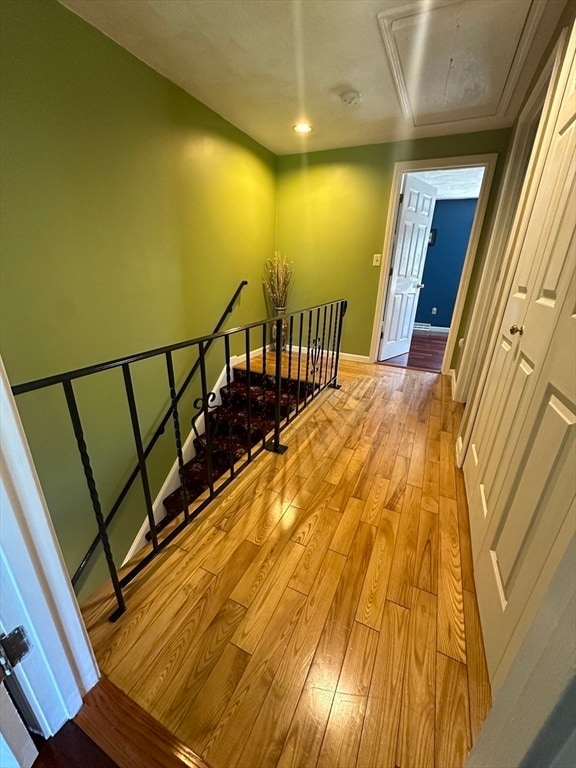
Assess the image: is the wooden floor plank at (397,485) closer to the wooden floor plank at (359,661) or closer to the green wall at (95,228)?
the wooden floor plank at (359,661)

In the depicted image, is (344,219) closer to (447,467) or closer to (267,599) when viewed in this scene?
(447,467)

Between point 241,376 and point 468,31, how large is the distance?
9.46ft

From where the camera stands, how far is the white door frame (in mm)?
2756

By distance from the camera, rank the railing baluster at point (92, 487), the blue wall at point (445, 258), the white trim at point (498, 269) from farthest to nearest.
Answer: the blue wall at point (445, 258) → the white trim at point (498, 269) → the railing baluster at point (92, 487)

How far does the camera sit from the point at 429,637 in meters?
0.99

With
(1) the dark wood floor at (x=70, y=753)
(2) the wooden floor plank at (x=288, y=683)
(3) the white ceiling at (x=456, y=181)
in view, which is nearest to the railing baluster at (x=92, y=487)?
(1) the dark wood floor at (x=70, y=753)

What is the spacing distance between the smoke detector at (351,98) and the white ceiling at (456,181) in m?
1.14

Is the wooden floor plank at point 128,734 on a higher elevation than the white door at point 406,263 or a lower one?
lower

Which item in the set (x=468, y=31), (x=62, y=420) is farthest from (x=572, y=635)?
(x=468, y=31)

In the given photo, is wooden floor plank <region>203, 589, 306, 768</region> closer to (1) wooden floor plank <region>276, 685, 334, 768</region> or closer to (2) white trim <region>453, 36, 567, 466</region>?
(1) wooden floor plank <region>276, 685, 334, 768</region>

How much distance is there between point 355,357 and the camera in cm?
379

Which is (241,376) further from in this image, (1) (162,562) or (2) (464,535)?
(2) (464,535)

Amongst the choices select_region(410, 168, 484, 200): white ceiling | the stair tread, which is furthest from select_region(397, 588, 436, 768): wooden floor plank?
select_region(410, 168, 484, 200): white ceiling

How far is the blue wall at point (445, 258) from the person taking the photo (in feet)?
18.2
